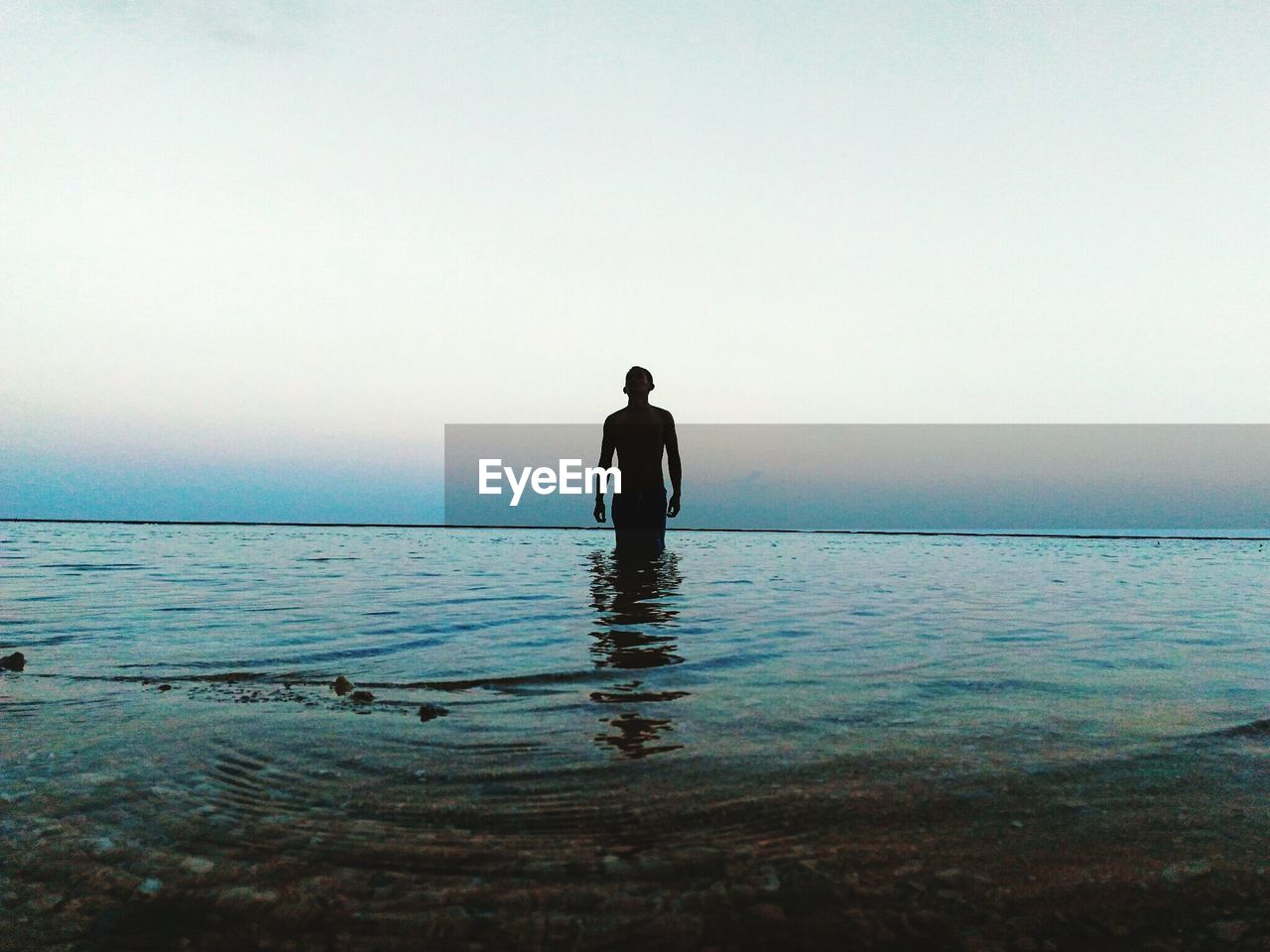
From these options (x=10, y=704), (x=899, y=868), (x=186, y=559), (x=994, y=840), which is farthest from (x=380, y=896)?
(x=186, y=559)

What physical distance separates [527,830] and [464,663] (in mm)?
3325

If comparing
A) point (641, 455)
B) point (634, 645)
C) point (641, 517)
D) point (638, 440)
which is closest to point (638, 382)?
point (638, 440)

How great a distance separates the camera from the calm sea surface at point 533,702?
9.66ft

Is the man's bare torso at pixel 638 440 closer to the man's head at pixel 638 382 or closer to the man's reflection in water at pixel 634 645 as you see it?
the man's head at pixel 638 382

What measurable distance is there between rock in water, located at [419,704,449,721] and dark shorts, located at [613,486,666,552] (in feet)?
32.8

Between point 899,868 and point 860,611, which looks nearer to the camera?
point 899,868

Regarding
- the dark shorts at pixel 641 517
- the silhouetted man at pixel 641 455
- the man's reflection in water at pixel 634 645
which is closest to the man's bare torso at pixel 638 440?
the silhouetted man at pixel 641 455

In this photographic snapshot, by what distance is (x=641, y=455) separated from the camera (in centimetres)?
1411

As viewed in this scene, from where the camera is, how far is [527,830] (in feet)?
8.65

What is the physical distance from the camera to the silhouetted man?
14031 mm

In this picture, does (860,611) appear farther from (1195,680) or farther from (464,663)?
(464,663)

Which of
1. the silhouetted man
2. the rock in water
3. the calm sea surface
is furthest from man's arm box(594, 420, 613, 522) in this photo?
the rock in water

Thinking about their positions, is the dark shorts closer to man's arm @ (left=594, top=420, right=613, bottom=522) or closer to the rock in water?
man's arm @ (left=594, top=420, right=613, bottom=522)

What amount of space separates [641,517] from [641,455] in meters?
1.27
